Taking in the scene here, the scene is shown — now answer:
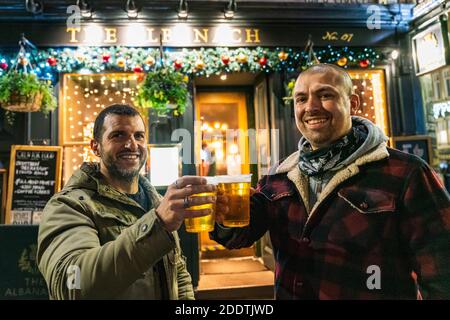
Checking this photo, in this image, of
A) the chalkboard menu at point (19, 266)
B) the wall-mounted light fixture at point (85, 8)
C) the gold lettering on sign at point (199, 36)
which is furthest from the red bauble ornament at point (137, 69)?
the chalkboard menu at point (19, 266)

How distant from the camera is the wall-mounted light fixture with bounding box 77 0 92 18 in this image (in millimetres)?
4736

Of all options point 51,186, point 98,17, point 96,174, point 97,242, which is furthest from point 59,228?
point 98,17

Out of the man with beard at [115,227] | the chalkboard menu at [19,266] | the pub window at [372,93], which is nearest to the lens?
the man with beard at [115,227]

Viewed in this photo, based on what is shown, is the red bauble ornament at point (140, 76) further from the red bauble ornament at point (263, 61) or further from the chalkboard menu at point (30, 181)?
the red bauble ornament at point (263, 61)

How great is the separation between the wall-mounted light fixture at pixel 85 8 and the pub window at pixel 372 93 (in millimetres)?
4608

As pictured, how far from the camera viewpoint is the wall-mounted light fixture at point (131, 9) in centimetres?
478

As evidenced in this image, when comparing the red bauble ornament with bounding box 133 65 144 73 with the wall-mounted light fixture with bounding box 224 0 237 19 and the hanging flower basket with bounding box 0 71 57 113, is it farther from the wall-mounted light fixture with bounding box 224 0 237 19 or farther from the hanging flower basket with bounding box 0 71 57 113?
the wall-mounted light fixture with bounding box 224 0 237 19

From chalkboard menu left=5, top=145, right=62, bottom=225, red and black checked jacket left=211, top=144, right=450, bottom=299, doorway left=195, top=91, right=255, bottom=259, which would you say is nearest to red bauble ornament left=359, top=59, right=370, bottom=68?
doorway left=195, top=91, right=255, bottom=259

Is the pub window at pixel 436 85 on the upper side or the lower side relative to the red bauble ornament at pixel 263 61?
lower

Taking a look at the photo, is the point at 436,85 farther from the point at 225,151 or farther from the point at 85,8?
the point at 85,8

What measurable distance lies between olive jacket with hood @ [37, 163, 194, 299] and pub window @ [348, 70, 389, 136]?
518 centimetres

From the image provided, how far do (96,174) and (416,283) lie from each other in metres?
1.56

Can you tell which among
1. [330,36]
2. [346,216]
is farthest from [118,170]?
[330,36]
